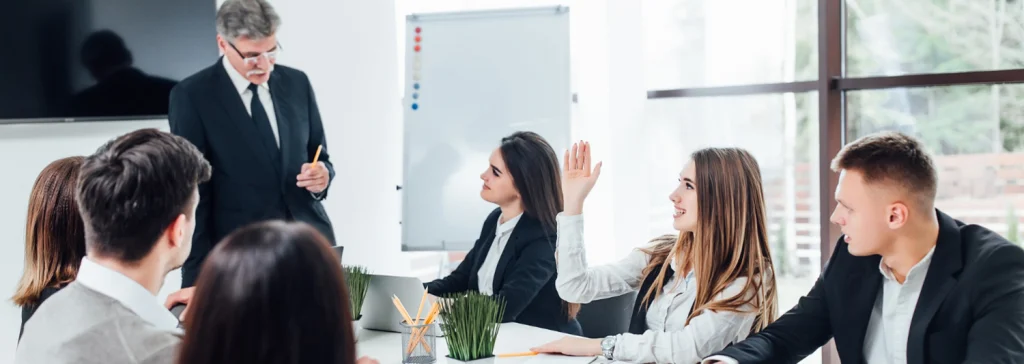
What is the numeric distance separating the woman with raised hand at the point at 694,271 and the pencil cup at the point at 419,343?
0.88 ft

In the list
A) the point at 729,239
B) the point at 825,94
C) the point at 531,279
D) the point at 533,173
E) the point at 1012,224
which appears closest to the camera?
the point at 729,239

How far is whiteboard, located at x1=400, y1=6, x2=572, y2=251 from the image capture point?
12.8 feet

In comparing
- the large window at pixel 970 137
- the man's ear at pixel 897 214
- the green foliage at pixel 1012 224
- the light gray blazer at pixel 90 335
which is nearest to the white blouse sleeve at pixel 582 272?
the man's ear at pixel 897 214

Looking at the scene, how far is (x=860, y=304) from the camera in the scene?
80.4 inches

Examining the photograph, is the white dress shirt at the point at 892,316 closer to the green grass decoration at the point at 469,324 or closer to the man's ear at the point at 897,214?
the man's ear at the point at 897,214

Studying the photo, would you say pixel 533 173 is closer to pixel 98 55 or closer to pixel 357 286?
pixel 357 286

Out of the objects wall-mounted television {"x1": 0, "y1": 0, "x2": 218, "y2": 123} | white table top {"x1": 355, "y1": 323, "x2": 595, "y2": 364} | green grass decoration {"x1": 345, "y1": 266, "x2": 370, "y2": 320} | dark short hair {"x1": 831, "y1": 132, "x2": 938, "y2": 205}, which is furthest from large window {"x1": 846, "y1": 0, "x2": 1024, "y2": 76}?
wall-mounted television {"x1": 0, "y1": 0, "x2": 218, "y2": 123}

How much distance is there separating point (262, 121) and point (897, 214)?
6.64ft

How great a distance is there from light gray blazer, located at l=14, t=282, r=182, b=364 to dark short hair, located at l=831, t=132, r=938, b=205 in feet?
4.92

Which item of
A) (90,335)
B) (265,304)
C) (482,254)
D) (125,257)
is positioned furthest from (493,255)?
(265,304)

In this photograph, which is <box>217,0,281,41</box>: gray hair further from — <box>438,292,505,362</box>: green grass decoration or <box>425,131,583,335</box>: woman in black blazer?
<box>438,292,505,362</box>: green grass decoration

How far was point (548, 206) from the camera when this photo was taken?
2906mm

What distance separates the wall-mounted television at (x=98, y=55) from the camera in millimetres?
2793

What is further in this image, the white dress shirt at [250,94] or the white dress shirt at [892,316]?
the white dress shirt at [250,94]
